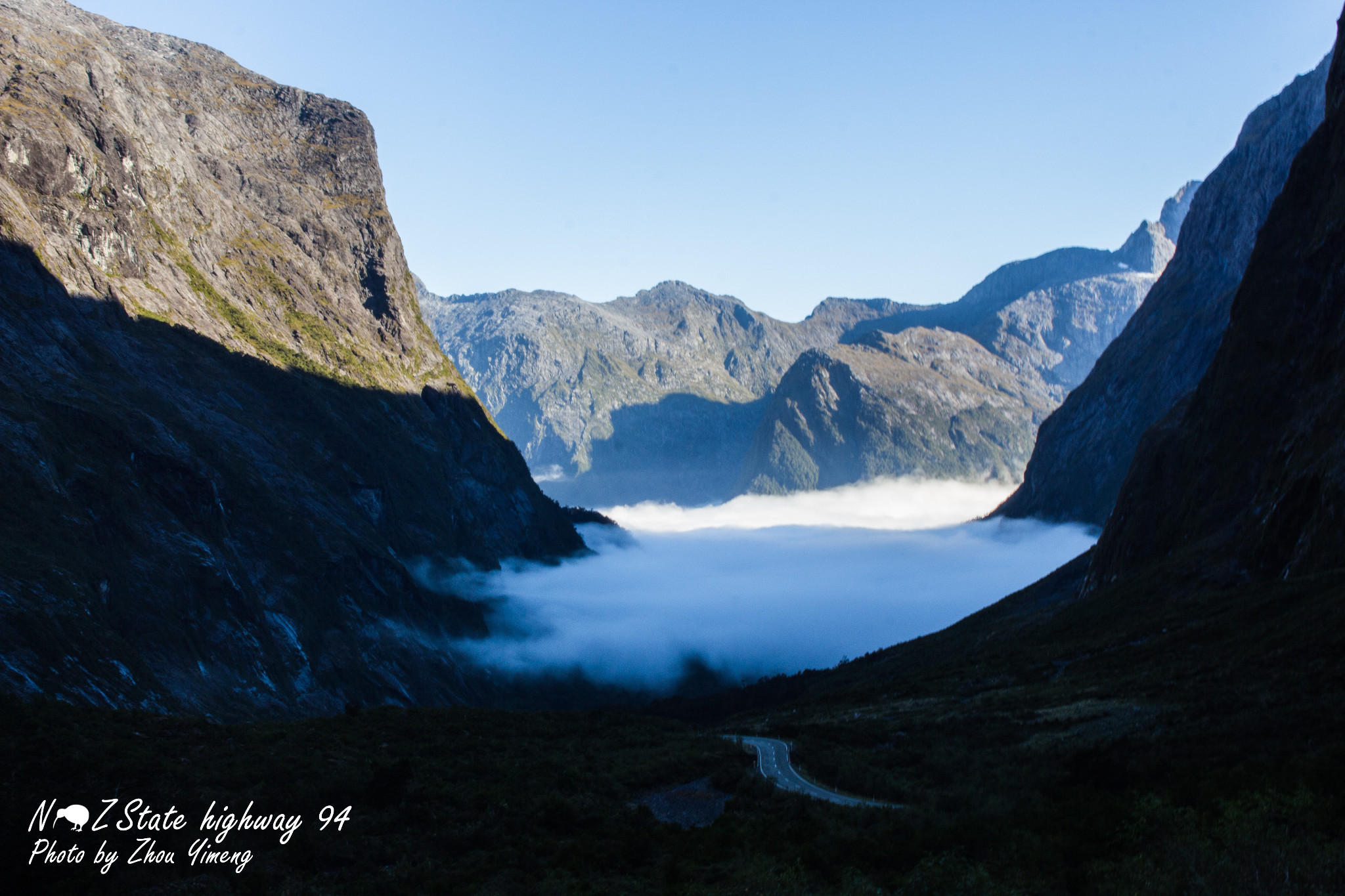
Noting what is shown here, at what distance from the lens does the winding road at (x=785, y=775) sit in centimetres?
4181

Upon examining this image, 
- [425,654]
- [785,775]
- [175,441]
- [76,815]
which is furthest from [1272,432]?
[175,441]

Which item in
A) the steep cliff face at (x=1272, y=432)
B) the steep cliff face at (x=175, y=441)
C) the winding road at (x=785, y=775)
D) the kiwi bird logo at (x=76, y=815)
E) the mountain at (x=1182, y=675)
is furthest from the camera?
the steep cliff face at (x=1272, y=432)

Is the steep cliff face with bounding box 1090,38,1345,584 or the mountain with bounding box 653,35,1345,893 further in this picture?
the steep cliff face with bounding box 1090,38,1345,584

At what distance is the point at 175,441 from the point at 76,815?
9271cm

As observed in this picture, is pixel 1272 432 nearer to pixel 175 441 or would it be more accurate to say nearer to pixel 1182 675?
pixel 1182 675

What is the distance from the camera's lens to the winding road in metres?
41.8

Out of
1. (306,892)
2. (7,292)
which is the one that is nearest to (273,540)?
(7,292)

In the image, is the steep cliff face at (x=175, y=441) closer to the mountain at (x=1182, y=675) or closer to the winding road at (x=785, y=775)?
A: the winding road at (x=785, y=775)

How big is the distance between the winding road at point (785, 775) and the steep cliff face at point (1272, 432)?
5399 centimetres

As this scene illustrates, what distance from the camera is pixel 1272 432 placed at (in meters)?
106

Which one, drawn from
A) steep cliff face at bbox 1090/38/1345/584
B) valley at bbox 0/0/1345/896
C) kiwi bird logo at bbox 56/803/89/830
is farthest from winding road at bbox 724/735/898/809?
steep cliff face at bbox 1090/38/1345/584

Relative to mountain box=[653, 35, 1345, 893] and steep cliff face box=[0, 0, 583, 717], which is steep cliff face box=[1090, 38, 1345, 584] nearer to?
mountain box=[653, 35, 1345, 893]

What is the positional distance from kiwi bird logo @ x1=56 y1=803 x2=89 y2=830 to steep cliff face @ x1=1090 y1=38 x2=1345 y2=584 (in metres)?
91.2

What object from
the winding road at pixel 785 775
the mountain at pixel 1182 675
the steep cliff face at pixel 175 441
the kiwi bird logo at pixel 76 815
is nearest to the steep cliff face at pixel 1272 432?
the mountain at pixel 1182 675
